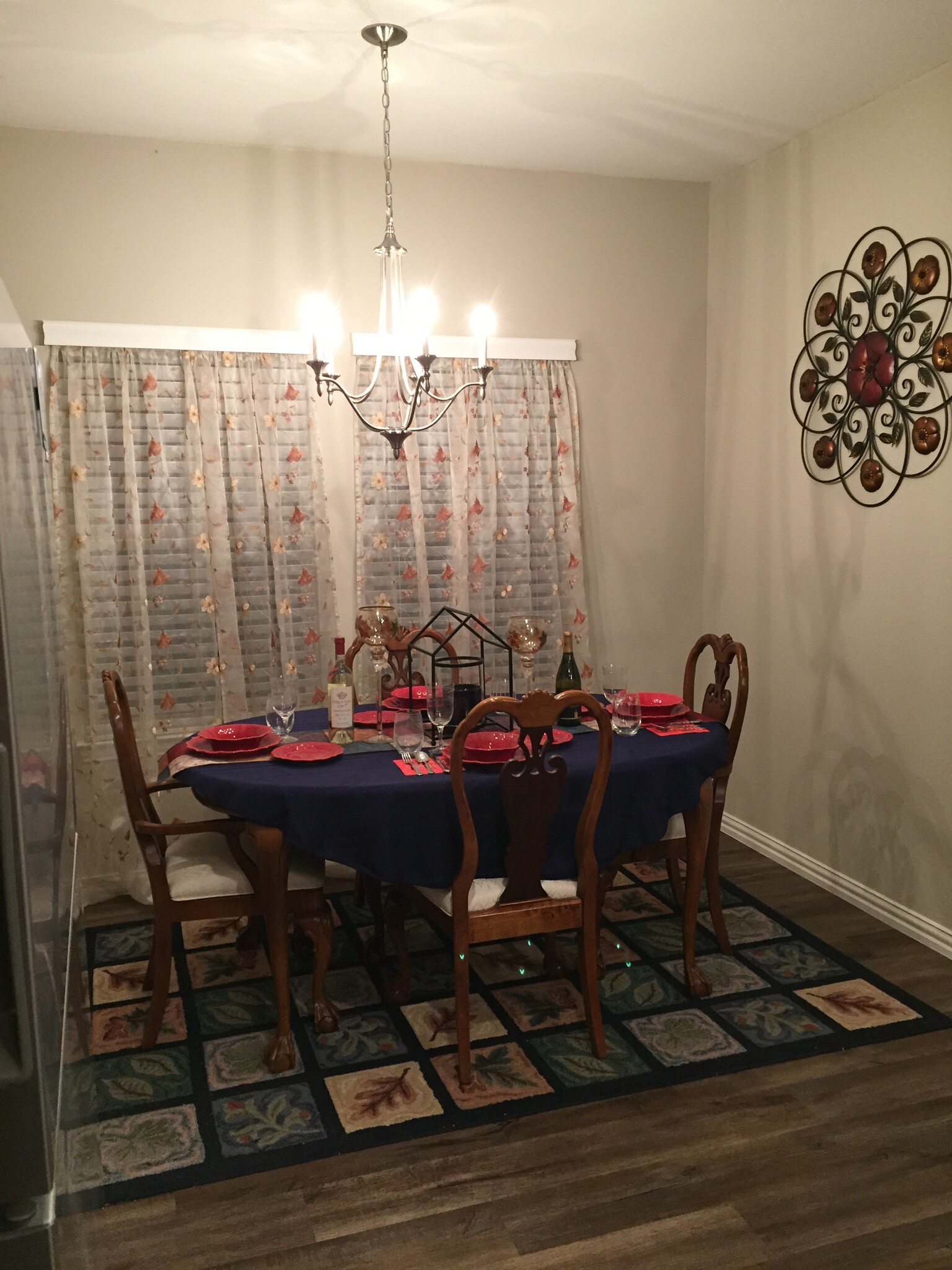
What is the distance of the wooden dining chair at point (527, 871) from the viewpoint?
247 centimetres

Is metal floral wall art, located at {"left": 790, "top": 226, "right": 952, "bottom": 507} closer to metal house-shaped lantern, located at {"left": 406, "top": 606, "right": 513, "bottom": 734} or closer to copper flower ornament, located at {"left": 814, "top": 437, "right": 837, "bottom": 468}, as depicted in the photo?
copper flower ornament, located at {"left": 814, "top": 437, "right": 837, "bottom": 468}

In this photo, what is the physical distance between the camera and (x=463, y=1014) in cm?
258

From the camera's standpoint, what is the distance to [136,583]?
3.79 m

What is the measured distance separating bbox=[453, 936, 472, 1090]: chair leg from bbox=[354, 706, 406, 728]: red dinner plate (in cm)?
86

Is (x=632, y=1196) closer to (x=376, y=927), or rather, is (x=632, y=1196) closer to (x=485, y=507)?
(x=376, y=927)

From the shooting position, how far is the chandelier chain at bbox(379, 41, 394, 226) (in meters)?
3.02

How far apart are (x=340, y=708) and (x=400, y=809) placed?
0.58 meters

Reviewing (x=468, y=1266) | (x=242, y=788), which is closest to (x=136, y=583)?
(x=242, y=788)

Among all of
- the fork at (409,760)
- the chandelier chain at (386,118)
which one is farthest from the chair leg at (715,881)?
the chandelier chain at (386,118)

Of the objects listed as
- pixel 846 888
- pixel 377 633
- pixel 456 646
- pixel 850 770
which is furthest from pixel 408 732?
pixel 846 888

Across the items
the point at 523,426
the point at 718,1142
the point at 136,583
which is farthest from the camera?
the point at 523,426

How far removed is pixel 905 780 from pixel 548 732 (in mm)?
1641

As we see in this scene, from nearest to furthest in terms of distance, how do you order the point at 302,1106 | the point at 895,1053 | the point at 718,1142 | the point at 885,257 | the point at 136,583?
the point at 718,1142, the point at 302,1106, the point at 895,1053, the point at 885,257, the point at 136,583

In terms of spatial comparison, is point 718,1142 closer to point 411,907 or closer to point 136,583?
point 411,907
